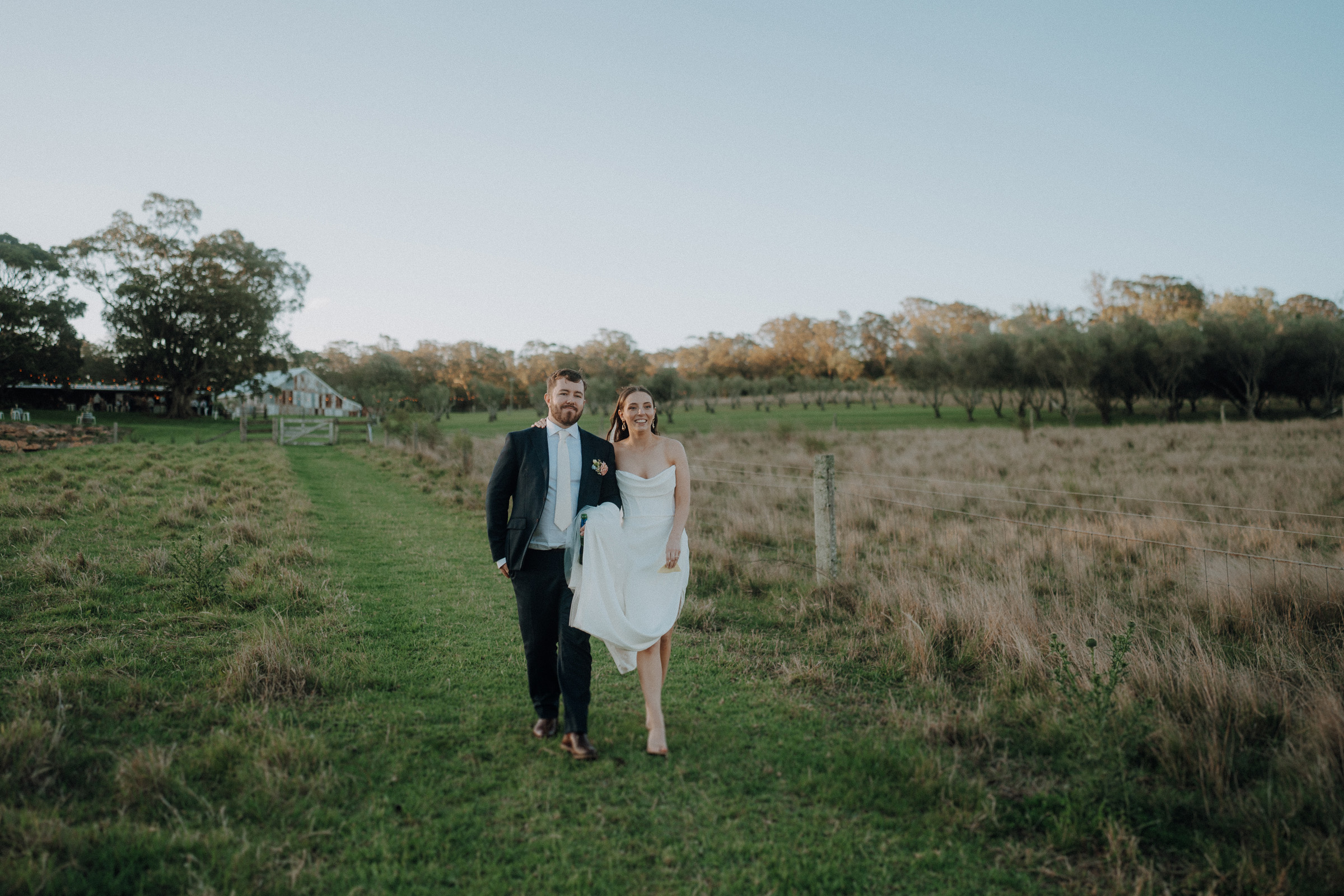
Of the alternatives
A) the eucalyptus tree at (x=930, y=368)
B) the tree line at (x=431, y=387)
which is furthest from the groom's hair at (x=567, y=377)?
the eucalyptus tree at (x=930, y=368)

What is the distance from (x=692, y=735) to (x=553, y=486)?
5.78ft

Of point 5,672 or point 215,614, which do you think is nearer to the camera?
point 5,672

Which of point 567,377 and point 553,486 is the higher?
point 567,377

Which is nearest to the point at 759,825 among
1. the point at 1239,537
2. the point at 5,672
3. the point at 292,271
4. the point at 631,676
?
the point at 631,676

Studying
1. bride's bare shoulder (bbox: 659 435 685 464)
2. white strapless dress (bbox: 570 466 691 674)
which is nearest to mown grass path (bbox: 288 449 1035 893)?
white strapless dress (bbox: 570 466 691 674)

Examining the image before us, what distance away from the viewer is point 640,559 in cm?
397

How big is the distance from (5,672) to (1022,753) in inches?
257

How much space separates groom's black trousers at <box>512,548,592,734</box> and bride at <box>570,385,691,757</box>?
0.44 feet

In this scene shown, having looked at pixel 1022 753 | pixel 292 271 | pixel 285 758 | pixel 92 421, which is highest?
pixel 292 271

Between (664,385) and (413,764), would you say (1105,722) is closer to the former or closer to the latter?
(413,764)

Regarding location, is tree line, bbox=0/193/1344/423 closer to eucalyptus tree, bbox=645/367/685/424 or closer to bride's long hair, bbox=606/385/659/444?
eucalyptus tree, bbox=645/367/685/424

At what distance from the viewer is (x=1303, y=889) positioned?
8.80 feet

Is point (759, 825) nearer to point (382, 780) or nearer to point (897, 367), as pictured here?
point (382, 780)

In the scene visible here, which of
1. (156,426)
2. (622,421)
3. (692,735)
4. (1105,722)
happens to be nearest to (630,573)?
(622,421)
